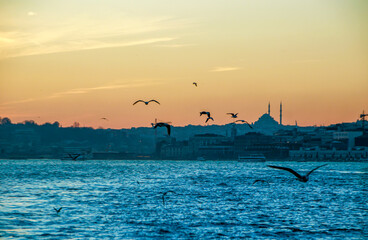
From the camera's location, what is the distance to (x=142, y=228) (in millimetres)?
35312

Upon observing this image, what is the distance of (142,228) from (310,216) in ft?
37.7

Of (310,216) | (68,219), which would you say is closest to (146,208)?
(68,219)

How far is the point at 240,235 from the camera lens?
33.3 meters

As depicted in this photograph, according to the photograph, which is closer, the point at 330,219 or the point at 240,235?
the point at 240,235

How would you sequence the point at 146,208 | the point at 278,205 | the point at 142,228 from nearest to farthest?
the point at 142,228 < the point at 146,208 < the point at 278,205

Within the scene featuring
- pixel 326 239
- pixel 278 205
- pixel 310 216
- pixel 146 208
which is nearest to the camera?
pixel 326 239

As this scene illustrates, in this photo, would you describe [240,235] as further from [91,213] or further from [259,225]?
[91,213]

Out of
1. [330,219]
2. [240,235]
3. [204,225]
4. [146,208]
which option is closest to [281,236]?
[240,235]

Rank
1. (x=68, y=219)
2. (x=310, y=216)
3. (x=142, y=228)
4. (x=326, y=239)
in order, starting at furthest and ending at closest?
(x=310, y=216), (x=68, y=219), (x=142, y=228), (x=326, y=239)

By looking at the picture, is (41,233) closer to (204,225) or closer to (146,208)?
(204,225)

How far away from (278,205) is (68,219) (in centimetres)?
1628

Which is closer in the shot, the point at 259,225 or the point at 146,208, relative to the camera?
the point at 259,225

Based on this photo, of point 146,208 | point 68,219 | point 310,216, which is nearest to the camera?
point 68,219

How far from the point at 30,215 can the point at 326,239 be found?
17154mm
